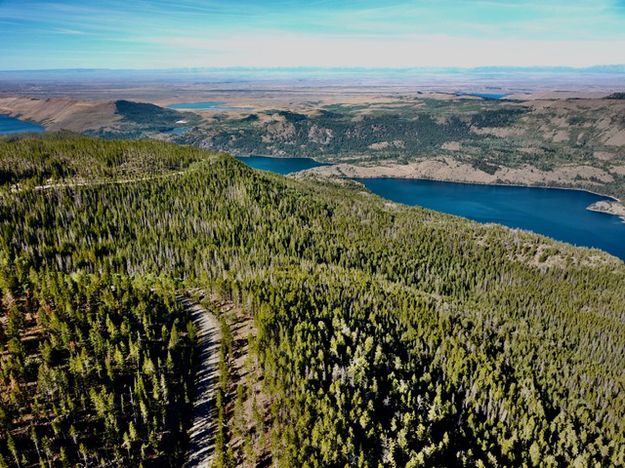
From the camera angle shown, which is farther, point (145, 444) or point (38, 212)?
point (38, 212)

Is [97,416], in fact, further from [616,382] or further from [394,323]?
[616,382]

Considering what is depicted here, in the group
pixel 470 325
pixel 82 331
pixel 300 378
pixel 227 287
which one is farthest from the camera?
pixel 470 325

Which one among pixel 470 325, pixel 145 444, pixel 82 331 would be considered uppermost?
pixel 82 331

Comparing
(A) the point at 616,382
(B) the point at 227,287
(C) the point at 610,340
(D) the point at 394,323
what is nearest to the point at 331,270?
(D) the point at 394,323

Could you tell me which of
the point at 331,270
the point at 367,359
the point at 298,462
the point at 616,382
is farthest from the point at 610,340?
the point at 298,462

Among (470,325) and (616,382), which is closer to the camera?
(616,382)

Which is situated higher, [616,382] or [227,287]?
[227,287]

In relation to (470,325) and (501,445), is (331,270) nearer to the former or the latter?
(470,325)

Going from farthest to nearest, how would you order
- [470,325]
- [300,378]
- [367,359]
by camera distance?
1. [470,325]
2. [367,359]
3. [300,378]

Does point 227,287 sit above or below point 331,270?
above
